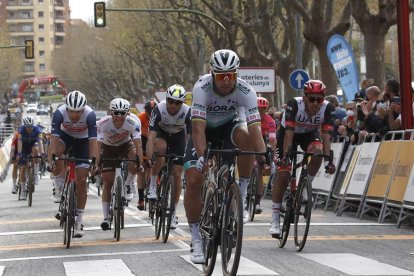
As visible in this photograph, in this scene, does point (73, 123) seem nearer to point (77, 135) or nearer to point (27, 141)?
point (77, 135)

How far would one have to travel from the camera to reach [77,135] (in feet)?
49.9

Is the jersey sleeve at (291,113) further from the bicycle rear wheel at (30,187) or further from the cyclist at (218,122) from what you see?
the bicycle rear wheel at (30,187)

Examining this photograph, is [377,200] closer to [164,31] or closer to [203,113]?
[203,113]

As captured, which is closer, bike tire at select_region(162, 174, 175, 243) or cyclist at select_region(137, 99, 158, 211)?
bike tire at select_region(162, 174, 175, 243)

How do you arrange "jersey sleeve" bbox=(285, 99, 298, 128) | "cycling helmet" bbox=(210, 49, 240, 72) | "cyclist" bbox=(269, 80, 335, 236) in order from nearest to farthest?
"cycling helmet" bbox=(210, 49, 240, 72), "cyclist" bbox=(269, 80, 335, 236), "jersey sleeve" bbox=(285, 99, 298, 128)

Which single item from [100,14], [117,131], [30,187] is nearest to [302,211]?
[117,131]

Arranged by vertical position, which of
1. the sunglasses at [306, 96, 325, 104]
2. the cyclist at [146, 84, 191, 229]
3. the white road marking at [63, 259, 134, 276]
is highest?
the sunglasses at [306, 96, 325, 104]

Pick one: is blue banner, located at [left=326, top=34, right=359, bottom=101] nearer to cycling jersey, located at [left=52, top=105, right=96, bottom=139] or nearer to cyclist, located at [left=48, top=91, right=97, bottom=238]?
cyclist, located at [left=48, top=91, right=97, bottom=238]

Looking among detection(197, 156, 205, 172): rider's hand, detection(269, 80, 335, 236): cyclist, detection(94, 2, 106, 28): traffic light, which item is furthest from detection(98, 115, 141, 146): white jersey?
detection(94, 2, 106, 28): traffic light

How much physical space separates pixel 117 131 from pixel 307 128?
3624 millimetres

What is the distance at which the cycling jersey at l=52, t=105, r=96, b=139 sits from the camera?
14.7 meters

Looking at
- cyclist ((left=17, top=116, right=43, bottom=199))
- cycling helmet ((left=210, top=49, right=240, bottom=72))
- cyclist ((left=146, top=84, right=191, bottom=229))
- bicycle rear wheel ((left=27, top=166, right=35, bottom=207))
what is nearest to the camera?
cycling helmet ((left=210, top=49, right=240, bottom=72))

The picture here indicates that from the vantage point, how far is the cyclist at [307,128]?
13.1m

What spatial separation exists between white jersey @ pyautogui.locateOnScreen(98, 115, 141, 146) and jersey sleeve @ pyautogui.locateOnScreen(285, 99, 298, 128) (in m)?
3.32
